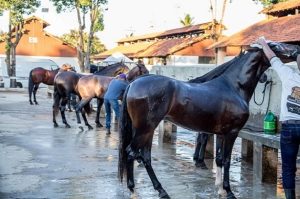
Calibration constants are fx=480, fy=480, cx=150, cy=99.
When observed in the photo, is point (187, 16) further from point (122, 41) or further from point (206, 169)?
point (206, 169)

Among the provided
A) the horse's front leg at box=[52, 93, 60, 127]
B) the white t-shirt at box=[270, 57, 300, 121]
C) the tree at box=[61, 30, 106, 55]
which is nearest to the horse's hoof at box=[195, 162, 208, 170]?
the white t-shirt at box=[270, 57, 300, 121]

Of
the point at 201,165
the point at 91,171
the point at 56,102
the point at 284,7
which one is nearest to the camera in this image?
the point at 91,171

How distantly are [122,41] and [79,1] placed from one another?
88.0 feet

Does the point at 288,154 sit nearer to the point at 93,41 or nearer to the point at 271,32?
the point at 271,32

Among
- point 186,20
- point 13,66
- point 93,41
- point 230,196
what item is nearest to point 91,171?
point 230,196

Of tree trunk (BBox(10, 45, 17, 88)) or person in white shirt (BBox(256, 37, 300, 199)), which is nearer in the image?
person in white shirt (BBox(256, 37, 300, 199))

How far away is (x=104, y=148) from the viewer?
412 inches

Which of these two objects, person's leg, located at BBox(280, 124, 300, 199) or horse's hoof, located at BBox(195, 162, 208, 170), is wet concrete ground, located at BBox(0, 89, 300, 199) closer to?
horse's hoof, located at BBox(195, 162, 208, 170)

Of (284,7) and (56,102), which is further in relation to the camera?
(284,7)

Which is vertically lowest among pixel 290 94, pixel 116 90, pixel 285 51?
pixel 116 90

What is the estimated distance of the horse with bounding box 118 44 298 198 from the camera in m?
6.35

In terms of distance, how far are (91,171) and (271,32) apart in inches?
902

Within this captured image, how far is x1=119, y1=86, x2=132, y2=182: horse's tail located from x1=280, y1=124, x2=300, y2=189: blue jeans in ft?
7.06

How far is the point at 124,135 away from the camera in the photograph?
6602mm
